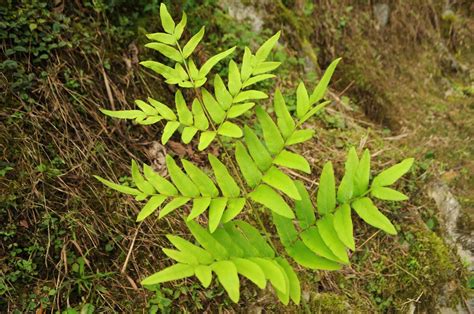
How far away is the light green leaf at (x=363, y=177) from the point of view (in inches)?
65.8

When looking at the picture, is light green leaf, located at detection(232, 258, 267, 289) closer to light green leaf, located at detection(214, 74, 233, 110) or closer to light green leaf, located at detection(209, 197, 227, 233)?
light green leaf, located at detection(209, 197, 227, 233)

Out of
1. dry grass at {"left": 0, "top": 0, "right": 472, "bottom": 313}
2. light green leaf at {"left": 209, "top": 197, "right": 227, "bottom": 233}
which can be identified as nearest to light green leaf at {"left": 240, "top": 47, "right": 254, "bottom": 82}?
light green leaf at {"left": 209, "top": 197, "right": 227, "bottom": 233}

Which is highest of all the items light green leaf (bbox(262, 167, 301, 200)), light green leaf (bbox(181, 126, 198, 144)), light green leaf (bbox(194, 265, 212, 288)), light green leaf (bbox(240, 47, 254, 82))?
light green leaf (bbox(240, 47, 254, 82))

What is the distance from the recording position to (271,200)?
5.31 feet

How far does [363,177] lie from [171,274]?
31.2 inches

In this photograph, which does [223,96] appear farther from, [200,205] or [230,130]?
[200,205]

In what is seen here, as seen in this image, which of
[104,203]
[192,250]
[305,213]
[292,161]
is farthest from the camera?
[104,203]

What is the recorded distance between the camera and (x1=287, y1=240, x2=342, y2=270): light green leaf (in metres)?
1.77

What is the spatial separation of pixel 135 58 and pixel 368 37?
424cm

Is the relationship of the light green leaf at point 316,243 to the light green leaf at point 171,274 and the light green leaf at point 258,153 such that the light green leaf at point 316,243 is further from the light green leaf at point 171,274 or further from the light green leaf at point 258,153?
the light green leaf at point 171,274

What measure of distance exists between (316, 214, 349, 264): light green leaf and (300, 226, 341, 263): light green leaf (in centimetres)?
6

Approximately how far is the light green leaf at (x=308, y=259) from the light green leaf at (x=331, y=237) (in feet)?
0.43

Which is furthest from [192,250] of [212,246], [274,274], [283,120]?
[283,120]

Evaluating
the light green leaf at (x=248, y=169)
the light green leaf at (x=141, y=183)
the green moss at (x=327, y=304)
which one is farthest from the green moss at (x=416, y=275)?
the light green leaf at (x=141, y=183)
